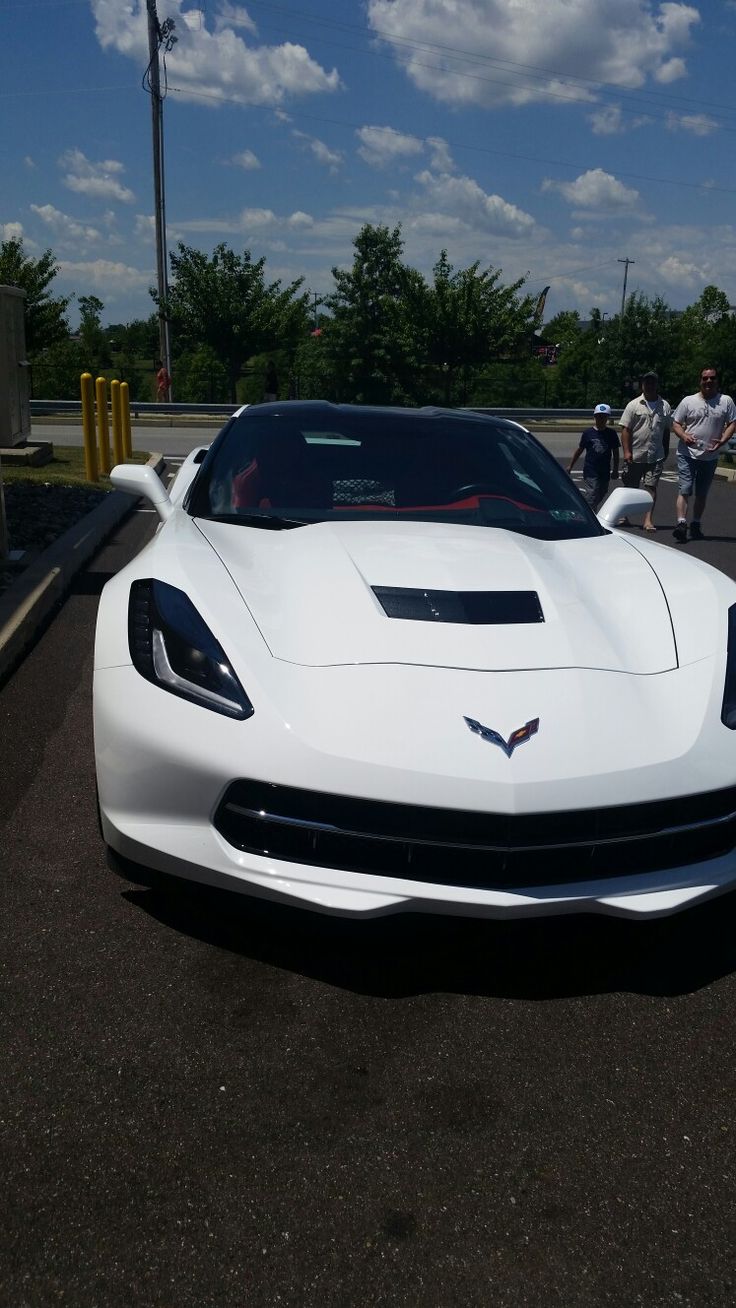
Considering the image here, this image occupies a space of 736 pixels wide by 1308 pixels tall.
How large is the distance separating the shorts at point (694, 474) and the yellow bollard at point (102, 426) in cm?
658

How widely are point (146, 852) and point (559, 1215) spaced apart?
3.91ft

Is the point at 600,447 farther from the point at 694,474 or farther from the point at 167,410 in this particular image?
the point at 167,410

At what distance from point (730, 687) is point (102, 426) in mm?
11831

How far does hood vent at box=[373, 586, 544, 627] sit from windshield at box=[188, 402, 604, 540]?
0.71m

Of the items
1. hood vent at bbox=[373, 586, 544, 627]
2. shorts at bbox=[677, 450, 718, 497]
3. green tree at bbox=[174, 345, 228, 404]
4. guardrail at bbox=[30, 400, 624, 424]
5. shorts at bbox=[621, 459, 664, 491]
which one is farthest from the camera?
green tree at bbox=[174, 345, 228, 404]

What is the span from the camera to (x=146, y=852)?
2.53 metres

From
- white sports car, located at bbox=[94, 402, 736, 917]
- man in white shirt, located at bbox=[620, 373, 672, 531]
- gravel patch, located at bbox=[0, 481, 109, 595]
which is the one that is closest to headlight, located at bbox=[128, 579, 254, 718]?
white sports car, located at bbox=[94, 402, 736, 917]

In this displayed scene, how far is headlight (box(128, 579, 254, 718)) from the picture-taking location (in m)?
2.54

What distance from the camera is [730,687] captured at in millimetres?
2725

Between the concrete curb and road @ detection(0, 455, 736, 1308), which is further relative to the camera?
the concrete curb

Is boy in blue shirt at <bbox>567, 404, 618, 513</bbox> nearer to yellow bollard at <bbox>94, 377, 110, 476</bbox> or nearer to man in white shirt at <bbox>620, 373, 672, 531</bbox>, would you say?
man in white shirt at <bbox>620, 373, 672, 531</bbox>

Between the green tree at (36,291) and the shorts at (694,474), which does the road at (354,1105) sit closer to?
the shorts at (694,474)

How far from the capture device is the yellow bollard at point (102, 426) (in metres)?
12.8

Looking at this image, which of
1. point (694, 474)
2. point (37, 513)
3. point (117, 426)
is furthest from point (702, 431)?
point (117, 426)
